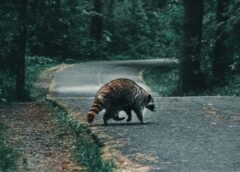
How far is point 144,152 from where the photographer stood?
983cm

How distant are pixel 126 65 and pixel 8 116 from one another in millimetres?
25643

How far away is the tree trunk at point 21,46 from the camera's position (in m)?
19.7

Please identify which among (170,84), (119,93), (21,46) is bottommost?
(170,84)

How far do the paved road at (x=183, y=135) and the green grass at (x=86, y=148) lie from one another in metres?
0.33

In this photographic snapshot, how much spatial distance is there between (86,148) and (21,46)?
10830 mm

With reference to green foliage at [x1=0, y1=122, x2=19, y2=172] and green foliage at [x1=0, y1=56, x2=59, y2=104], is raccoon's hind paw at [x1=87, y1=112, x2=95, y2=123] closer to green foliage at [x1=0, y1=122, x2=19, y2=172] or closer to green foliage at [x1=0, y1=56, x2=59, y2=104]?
A: green foliage at [x1=0, y1=122, x2=19, y2=172]

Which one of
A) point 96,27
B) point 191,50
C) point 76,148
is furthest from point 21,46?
point 96,27

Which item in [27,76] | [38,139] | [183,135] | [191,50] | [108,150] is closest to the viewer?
[108,150]

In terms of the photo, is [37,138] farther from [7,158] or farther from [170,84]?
[170,84]

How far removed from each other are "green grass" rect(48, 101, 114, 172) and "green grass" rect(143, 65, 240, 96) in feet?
36.8

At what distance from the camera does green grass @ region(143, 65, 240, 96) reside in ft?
81.5

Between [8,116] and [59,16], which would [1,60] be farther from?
[8,116]

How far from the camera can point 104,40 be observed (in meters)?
49.2

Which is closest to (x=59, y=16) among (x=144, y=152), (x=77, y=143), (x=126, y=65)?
(x=77, y=143)
